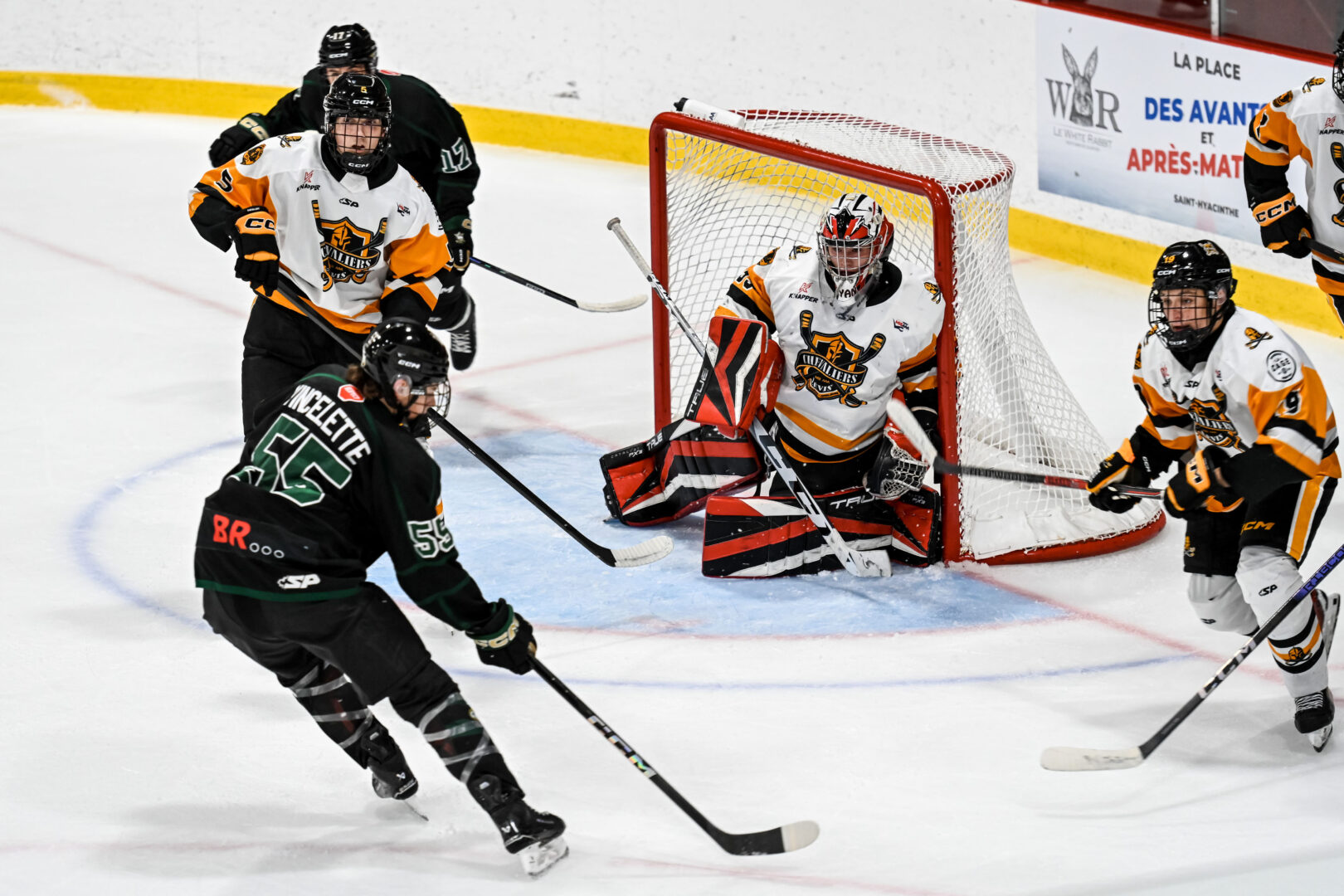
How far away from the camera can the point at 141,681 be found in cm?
381

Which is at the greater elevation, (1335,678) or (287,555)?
(287,555)

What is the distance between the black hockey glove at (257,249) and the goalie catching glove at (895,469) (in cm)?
149

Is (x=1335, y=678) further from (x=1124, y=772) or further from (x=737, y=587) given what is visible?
(x=737, y=587)

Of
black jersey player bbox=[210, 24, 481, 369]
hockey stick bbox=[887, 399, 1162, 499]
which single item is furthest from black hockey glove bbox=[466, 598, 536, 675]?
black jersey player bbox=[210, 24, 481, 369]

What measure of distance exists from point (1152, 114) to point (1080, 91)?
1.21 ft

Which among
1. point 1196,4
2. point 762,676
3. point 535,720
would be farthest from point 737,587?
point 1196,4

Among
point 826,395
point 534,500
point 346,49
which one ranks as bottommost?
point 534,500

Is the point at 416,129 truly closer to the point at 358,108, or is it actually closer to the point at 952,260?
the point at 358,108

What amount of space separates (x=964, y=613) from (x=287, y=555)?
182cm

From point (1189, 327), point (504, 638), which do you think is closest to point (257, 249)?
point (504, 638)

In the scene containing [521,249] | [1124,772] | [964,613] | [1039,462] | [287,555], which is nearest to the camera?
[287,555]

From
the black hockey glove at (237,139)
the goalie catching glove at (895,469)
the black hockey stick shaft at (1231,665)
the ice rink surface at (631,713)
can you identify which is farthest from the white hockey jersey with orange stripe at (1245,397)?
the black hockey glove at (237,139)

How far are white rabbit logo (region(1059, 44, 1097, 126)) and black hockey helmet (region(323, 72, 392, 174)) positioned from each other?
325cm

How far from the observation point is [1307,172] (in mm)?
4430
